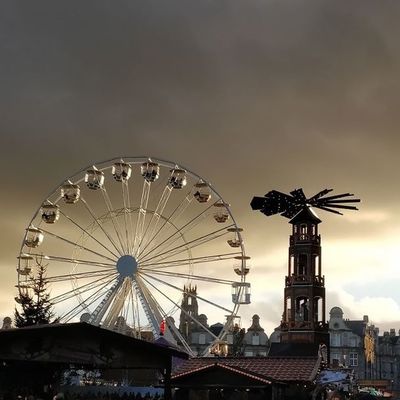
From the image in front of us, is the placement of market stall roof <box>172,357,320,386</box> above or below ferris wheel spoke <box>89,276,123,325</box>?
below

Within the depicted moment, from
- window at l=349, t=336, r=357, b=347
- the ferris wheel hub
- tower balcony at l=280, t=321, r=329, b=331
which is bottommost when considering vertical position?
tower balcony at l=280, t=321, r=329, b=331

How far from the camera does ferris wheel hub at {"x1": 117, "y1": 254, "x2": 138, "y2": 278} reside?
4984 cm

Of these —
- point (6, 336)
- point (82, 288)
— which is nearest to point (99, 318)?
point (82, 288)

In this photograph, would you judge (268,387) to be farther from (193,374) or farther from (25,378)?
(25,378)

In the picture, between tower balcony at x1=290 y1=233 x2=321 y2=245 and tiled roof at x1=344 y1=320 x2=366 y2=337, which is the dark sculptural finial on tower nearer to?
tower balcony at x1=290 y1=233 x2=321 y2=245

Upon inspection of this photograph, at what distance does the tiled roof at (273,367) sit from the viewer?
3641cm

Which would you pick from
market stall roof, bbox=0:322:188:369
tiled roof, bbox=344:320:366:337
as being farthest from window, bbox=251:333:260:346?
market stall roof, bbox=0:322:188:369

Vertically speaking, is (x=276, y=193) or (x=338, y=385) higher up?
(x=276, y=193)

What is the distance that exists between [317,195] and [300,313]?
8.75 m

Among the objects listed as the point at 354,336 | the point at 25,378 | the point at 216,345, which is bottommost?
the point at 25,378

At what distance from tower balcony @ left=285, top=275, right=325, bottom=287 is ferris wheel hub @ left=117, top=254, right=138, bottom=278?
35.9ft

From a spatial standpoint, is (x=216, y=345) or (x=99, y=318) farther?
(x=216, y=345)

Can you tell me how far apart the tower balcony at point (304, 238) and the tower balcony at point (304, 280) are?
257cm

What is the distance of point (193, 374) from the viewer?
36312 millimetres
